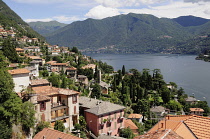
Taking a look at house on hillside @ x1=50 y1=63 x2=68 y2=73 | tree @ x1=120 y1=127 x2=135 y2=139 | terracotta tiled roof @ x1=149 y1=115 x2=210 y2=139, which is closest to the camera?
terracotta tiled roof @ x1=149 y1=115 x2=210 y2=139

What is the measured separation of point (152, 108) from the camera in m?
44.4

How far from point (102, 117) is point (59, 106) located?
525 centimetres

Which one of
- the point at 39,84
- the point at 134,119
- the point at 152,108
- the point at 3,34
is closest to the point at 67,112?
the point at 39,84

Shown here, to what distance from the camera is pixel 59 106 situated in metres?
23.5

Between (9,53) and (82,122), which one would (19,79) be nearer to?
(82,122)

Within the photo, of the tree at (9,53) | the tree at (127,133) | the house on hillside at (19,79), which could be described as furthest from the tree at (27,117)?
the tree at (9,53)

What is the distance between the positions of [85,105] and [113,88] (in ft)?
73.5

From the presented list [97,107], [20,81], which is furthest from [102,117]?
[20,81]

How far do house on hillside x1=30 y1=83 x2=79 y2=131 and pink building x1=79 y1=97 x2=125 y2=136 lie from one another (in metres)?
1.91

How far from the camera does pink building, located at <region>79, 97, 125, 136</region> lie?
976 inches

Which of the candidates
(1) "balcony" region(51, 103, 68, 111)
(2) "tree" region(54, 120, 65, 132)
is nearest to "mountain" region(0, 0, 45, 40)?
(1) "balcony" region(51, 103, 68, 111)

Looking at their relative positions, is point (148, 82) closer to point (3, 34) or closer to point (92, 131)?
point (92, 131)

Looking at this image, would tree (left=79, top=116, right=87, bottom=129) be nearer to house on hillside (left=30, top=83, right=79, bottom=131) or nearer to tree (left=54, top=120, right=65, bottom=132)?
house on hillside (left=30, top=83, right=79, bottom=131)

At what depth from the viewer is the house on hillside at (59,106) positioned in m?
21.1
